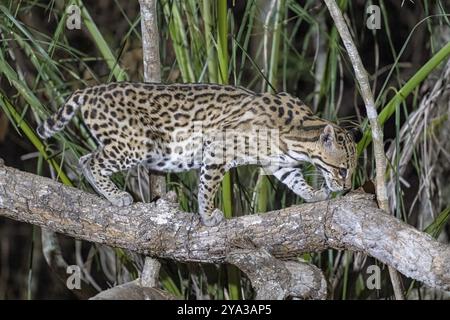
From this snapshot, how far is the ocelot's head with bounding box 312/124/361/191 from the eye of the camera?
436cm

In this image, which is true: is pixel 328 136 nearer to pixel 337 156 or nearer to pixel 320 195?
pixel 337 156

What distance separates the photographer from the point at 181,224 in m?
4.23

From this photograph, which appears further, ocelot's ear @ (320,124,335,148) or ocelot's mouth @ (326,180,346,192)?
ocelot's mouth @ (326,180,346,192)

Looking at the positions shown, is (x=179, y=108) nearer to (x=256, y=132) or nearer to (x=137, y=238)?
(x=256, y=132)

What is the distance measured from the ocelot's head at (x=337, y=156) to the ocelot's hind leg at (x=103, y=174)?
3.23ft

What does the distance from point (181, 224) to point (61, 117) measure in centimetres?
Answer: 89

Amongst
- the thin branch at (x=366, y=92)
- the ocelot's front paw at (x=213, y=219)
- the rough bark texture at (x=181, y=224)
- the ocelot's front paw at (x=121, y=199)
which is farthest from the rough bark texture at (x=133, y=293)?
the thin branch at (x=366, y=92)

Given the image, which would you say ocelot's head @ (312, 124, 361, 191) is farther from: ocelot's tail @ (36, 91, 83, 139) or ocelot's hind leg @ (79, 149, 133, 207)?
ocelot's tail @ (36, 91, 83, 139)

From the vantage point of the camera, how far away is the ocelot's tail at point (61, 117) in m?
4.59

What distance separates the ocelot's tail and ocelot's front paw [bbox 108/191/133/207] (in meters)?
0.45

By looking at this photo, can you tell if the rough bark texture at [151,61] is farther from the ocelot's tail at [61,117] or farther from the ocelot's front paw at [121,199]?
the ocelot's tail at [61,117]

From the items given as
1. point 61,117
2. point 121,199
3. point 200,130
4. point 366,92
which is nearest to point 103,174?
point 121,199

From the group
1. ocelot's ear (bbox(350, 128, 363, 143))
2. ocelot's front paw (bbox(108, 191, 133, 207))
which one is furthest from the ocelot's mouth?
ocelot's front paw (bbox(108, 191, 133, 207))

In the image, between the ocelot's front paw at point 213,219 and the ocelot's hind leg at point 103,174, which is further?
the ocelot's hind leg at point 103,174
